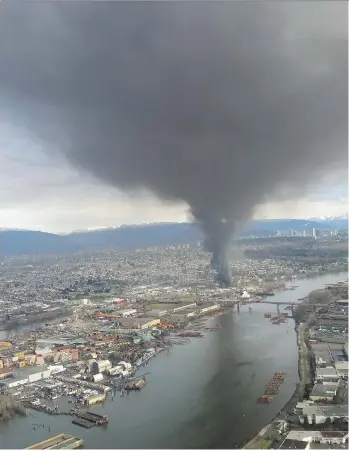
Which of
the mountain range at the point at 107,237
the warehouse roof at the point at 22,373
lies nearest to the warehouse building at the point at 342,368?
the warehouse roof at the point at 22,373

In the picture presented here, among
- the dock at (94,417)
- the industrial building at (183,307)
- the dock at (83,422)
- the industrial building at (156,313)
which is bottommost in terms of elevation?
the dock at (83,422)

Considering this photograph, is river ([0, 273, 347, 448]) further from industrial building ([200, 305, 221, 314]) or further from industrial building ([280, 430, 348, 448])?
industrial building ([200, 305, 221, 314])

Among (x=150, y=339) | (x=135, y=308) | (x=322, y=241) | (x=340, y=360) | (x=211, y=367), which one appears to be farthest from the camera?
(x=322, y=241)

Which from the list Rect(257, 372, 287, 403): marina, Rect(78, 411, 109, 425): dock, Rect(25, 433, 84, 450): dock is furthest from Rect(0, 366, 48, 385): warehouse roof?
Rect(257, 372, 287, 403): marina

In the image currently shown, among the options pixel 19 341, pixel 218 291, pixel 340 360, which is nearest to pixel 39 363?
pixel 19 341

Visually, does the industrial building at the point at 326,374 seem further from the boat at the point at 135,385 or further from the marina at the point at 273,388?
the boat at the point at 135,385

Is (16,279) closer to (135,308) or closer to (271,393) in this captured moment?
(135,308)
